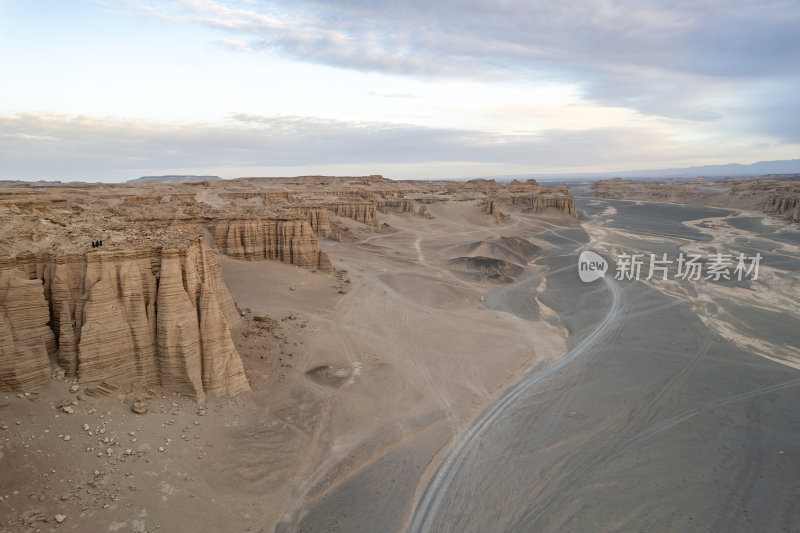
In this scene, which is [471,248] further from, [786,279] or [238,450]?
[238,450]

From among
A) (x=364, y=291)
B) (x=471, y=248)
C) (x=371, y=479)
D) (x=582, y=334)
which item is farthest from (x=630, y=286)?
(x=371, y=479)

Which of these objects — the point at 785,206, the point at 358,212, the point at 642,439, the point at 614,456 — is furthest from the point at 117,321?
the point at 785,206

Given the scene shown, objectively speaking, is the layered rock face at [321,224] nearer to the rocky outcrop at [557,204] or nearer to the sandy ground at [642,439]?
the sandy ground at [642,439]

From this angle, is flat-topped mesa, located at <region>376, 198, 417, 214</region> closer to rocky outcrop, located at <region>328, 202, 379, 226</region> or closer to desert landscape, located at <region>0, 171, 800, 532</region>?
rocky outcrop, located at <region>328, 202, 379, 226</region>

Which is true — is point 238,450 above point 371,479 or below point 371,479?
above

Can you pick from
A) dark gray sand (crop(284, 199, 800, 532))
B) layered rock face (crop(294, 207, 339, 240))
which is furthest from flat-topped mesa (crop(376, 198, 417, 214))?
dark gray sand (crop(284, 199, 800, 532))

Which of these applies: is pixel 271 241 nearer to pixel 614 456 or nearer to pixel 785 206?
pixel 614 456
